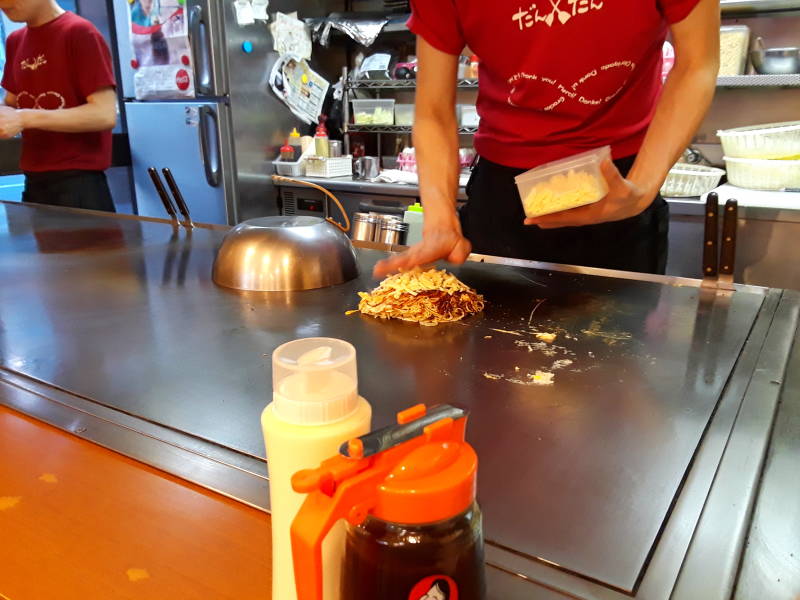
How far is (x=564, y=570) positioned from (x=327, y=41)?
344 cm

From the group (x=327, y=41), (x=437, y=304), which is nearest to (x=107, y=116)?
(x=327, y=41)

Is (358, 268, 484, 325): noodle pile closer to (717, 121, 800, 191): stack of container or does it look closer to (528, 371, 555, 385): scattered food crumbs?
(528, 371, 555, 385): scattered food crumbs

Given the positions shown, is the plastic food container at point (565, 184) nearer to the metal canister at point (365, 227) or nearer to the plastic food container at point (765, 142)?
the metal canister at point (365, 227)

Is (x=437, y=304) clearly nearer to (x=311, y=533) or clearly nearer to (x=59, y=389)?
(x=59, y=389)

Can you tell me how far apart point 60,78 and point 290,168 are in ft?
4.10

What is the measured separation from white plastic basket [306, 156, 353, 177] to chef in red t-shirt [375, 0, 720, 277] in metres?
1.86

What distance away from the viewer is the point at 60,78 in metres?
2.40

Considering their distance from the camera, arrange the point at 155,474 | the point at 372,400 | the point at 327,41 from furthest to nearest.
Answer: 1. the point at 327,41
2. the point at 372,400
3. the point at 155,474

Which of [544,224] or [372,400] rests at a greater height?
[544,224]

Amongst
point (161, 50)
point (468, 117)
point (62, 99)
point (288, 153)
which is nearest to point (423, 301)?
point (62, 99)

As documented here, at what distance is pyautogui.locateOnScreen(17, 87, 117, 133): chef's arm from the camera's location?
7.15ft

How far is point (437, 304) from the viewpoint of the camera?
3.49 ft

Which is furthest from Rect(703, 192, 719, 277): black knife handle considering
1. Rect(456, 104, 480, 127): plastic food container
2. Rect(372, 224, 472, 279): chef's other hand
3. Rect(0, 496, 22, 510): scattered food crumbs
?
Rect(456, 104, 480, 127): plastic food container

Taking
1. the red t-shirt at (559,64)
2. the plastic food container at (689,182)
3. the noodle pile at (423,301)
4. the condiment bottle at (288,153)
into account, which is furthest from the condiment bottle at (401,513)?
the condiment bottle at (288,153)
